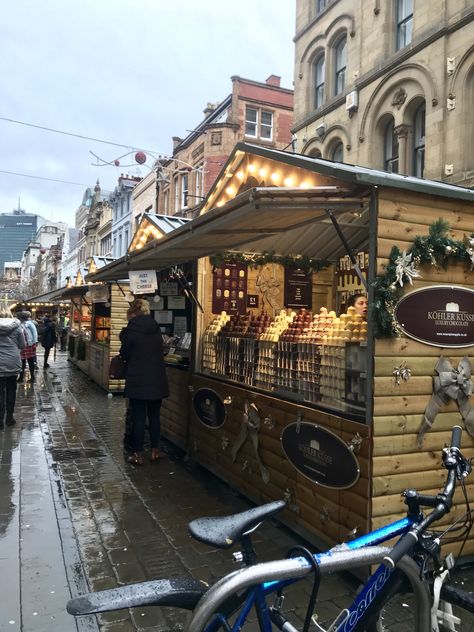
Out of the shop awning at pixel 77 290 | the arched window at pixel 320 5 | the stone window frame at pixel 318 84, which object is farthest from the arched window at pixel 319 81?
the shop awning at pixel 77 290

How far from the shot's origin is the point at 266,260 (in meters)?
6.76

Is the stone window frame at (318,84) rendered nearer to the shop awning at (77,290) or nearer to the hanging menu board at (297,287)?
the shop awning at (77,290)

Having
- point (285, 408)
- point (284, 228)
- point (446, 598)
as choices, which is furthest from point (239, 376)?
point (446, 598)

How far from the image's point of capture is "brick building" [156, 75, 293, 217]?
26.5 meters

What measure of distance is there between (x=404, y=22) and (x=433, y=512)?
1544 centimetres

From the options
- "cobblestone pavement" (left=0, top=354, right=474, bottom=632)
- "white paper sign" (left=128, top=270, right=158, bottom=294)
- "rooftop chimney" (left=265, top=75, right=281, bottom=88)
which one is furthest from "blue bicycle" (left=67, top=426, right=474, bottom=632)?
"rooftop chimney" (left=265, top=75, right=281, bottom=88)

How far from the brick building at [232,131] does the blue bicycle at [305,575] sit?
2450 centimetres

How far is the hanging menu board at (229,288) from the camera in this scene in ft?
21.7

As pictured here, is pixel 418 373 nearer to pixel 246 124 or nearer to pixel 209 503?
pixel 209 503

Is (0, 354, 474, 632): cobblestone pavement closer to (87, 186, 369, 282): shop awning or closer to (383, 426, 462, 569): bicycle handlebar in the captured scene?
(383, 426, 462, 569): bicycle handlebar

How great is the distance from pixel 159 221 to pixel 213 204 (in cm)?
179

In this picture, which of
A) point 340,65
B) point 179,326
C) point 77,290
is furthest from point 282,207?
point 340,65

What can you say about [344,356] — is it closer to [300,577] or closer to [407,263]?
[407,263]

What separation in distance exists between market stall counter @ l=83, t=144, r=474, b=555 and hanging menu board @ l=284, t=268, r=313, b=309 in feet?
5.85
